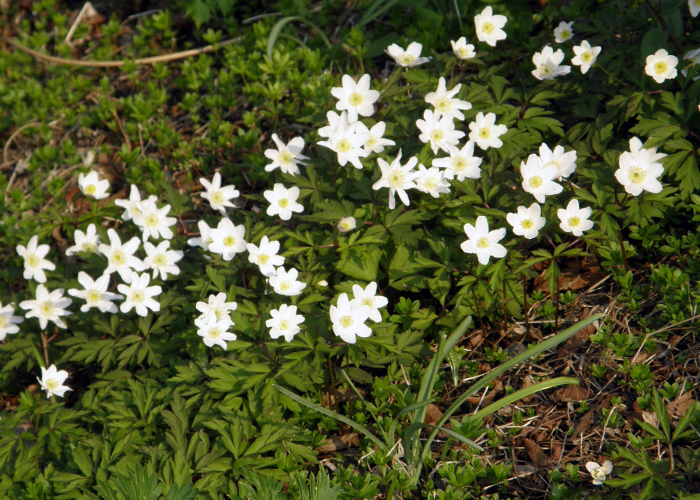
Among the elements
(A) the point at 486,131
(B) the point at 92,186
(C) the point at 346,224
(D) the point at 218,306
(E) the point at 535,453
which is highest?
(A) the point at 486,131

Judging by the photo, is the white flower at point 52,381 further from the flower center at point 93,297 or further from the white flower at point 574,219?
the white flower at point 574,219

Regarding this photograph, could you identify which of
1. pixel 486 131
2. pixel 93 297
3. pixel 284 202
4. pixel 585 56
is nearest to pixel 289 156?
pixel 284 202

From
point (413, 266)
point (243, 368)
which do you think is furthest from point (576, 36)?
point (243, 368)

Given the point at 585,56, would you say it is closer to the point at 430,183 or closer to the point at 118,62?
the point at 430,183

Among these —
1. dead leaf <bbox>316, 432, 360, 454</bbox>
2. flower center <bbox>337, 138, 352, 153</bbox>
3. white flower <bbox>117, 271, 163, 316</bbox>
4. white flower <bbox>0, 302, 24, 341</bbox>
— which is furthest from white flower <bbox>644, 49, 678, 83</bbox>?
white flower <bbox>0, 302, 24, 341</bbox>

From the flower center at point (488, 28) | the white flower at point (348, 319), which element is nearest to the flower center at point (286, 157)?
the white flower at point (348, 319)
